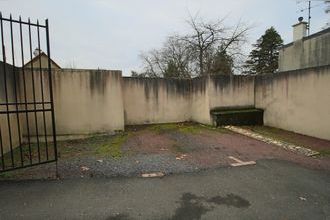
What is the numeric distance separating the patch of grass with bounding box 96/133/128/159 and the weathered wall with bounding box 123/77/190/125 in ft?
9.18

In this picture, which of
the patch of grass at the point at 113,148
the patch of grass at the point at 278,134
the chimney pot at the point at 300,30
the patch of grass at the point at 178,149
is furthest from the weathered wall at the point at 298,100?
the patch of grass at the point at 113,148

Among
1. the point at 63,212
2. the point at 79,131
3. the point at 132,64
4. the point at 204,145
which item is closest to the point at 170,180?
the point at 63,212

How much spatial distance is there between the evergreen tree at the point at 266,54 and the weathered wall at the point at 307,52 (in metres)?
11.5

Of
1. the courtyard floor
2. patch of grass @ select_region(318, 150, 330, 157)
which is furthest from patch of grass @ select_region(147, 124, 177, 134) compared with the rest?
patch of grass @ select_region(318, 150, 330, 157)

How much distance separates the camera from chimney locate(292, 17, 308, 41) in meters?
13.3

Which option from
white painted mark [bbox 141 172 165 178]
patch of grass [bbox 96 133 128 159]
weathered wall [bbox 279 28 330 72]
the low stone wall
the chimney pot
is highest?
the chimney pot

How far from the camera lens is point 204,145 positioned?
22.7 feet

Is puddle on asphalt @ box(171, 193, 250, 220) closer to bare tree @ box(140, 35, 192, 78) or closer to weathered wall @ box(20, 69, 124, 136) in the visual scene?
weathered wall @ box(20, 69, 124, 136)

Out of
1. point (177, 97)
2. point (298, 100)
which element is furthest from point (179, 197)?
point (177, 97)

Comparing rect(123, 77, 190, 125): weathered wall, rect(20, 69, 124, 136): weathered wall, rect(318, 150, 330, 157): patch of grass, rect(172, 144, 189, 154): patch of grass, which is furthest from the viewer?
rect(123, 77, 190, 125): weathered wall

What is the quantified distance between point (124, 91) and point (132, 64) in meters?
17.0

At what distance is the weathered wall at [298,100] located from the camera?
293 inches

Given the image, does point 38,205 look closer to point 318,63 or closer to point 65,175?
point 65,175

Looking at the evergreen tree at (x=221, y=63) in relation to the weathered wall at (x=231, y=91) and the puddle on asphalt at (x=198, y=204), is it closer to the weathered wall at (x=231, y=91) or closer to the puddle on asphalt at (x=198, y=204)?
the weathered wall at (x=231, y=91)
